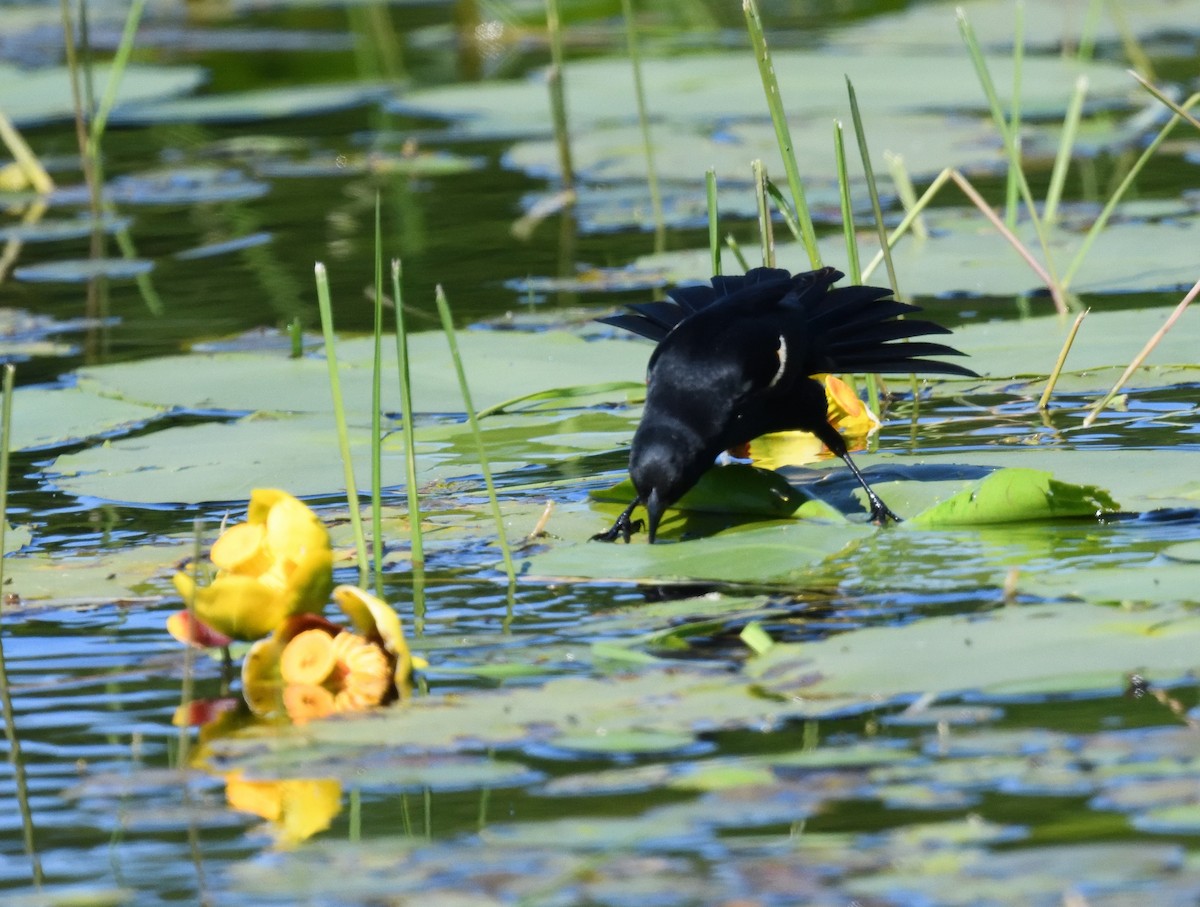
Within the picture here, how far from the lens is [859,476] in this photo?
331 centimetres

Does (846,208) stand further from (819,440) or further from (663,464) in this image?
(663,464)

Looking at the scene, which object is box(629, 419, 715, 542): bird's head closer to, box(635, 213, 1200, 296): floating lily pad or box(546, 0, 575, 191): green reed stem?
box(635, 213, 1200, 296): floating lily pad

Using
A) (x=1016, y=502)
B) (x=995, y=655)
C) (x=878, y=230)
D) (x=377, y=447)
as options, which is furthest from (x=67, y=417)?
(x=995, y=655)

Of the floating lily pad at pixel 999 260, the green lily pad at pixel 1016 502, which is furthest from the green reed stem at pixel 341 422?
the floating lily pad at pixel 999 260

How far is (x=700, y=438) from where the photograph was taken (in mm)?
3256

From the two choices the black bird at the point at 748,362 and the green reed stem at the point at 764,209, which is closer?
the black bird at the point at 748,362

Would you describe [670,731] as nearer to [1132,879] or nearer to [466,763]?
[466,763]

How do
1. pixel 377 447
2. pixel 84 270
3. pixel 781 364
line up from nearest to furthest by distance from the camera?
pixel 377 447 → pixel 781 364 → pixel 84 270

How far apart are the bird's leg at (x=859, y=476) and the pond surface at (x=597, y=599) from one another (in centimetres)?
4

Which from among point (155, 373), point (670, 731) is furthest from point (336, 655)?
point (155, 373)

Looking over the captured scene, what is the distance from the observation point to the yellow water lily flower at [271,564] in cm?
253

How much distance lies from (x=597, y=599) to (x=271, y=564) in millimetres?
529

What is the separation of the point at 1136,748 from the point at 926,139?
5973mm

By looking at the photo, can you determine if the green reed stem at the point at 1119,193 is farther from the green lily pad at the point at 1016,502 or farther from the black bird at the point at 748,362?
the green lily pad at the point at 1016,502
